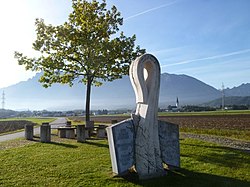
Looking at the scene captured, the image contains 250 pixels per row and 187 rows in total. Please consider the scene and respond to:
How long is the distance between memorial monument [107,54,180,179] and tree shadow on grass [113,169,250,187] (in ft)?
0.70

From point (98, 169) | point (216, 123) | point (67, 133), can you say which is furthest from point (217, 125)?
point (98, 169)

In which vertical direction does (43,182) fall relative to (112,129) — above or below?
below

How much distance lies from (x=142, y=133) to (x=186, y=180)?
5.49ft

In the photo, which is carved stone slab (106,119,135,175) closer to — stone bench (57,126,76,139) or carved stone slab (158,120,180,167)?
carved stone slab (158,120,180,167)

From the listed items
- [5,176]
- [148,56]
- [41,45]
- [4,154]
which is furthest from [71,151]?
[41,45]

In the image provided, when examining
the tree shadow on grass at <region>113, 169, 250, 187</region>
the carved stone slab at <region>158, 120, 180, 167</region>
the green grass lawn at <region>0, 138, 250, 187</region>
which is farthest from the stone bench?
the tree shadow on grass at <region>113, 169, 250, 187</region>

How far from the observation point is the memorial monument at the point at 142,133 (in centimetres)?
780

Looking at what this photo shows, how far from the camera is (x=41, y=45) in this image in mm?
18859

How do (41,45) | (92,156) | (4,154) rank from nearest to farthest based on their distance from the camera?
(92,156), (4,154), (41,45)

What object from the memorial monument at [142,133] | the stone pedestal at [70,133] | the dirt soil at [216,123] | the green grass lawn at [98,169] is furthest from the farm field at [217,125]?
the memorial monument at [142,133]

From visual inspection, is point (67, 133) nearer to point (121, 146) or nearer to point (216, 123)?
point (121, 146)

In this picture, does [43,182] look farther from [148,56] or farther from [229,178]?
[229,178]

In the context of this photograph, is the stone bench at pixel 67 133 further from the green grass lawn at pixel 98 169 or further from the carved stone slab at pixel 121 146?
the carved stone slab at pixel 121 146

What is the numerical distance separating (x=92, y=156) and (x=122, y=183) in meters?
3.64
